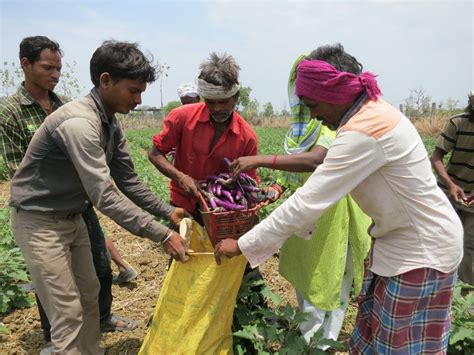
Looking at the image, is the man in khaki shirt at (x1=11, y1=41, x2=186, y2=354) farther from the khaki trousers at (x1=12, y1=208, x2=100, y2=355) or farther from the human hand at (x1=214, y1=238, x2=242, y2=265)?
the human hand at (x1=214, y1=238, x2=242, y2=265)

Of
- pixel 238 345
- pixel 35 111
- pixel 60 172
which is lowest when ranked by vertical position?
pixel 238 345

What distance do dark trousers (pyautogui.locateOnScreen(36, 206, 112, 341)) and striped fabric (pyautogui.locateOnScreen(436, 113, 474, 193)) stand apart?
120 inches

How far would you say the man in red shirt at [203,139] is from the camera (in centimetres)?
272

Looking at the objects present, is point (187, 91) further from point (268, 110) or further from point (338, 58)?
point (268, 110)

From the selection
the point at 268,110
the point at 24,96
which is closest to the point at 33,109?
the point at 24,96

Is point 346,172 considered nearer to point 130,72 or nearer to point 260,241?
point 260,241

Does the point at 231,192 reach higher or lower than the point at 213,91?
lower

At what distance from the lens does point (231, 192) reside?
102 inches

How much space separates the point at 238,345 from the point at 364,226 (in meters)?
1.13

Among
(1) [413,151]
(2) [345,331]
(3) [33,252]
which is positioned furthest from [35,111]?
(2) [345,331]

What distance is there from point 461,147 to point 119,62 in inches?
121

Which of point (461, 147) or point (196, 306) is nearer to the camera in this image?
point (196, 306)

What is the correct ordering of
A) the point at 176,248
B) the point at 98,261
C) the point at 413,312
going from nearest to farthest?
the point at 413,312, the point at 176,248, the point at 98,261

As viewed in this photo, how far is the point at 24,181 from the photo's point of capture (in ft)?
7.52
